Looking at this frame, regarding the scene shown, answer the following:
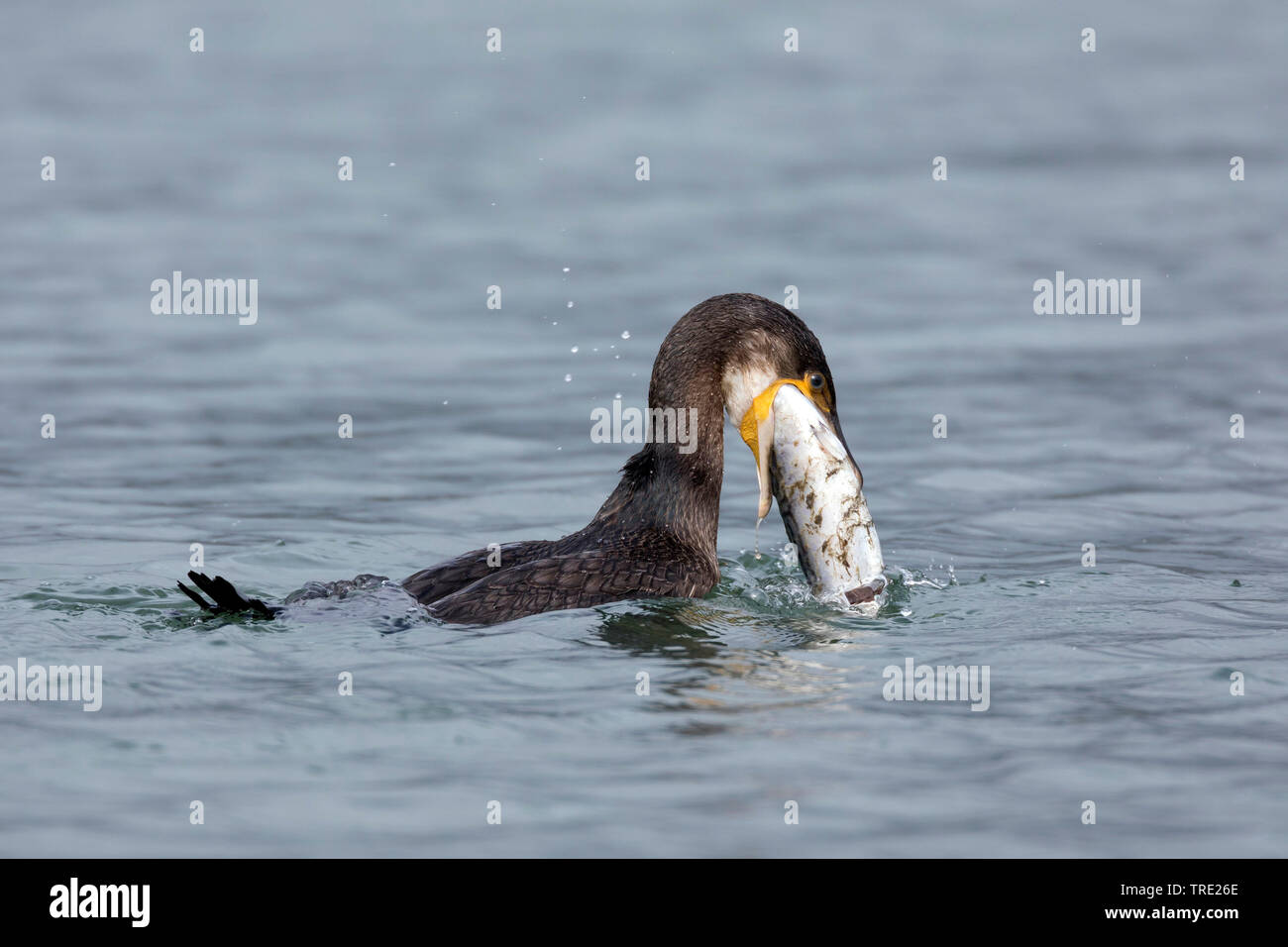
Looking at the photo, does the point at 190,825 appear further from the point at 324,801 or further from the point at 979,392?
the point at 979,392

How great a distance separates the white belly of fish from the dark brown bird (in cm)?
18

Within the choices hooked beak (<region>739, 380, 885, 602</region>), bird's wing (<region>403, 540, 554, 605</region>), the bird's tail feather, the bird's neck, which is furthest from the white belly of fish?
the bird's tail feather

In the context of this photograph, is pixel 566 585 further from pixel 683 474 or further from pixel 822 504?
pixel 822 504

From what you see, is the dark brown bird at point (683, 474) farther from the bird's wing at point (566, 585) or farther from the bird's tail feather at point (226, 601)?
the bird's tail feather at point (226, 601)

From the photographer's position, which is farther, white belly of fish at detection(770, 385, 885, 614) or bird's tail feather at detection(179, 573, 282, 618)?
→ white belly of fish at detection(770, 385, 885, 614)

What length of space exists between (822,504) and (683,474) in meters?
0.79

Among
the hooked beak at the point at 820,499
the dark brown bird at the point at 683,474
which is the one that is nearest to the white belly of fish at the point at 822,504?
the hooked beak at the point at 820,499

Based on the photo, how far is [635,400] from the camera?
508 inches

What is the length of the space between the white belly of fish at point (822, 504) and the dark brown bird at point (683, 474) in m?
0.18

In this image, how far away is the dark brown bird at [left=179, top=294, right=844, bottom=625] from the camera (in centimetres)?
805

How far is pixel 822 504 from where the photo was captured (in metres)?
8.00

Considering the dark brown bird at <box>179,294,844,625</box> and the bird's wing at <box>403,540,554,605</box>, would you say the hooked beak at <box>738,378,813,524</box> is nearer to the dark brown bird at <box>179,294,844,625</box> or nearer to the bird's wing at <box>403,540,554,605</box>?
the dark brown bird at <box>179,294,844,625</box>

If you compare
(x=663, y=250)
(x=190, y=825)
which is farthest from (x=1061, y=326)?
(x=190, y=825)

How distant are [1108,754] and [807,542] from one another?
7.00ft
